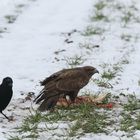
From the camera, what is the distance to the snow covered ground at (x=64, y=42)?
9352mm

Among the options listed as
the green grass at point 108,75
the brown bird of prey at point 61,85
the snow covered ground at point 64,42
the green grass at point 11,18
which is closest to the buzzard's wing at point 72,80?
the brown bird of prey at point 61,85

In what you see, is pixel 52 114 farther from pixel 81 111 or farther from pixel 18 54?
pixel 18 54

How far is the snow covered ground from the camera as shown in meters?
9.35

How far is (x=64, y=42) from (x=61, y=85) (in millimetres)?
3916

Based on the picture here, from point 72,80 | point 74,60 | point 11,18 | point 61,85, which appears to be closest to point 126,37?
point 74,60

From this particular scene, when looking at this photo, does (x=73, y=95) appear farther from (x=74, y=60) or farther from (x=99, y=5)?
(x=99, y=5)

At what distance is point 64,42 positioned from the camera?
11508 mm

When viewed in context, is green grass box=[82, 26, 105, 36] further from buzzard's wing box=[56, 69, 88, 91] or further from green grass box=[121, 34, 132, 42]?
buzzard's wing box=[56, 69, 88, 91]

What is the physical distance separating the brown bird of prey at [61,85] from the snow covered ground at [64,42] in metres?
0.38

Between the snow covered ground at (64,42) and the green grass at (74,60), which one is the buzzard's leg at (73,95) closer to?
the snow covered ground at (64,42)

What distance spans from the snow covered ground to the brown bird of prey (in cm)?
38

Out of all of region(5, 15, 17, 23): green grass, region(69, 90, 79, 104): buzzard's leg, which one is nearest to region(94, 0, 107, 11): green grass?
region(5, 15, 17, 23): green grass

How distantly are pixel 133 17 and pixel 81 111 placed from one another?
5.94 m

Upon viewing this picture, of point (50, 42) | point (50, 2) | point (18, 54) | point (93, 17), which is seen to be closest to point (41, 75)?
point (18, 54)
